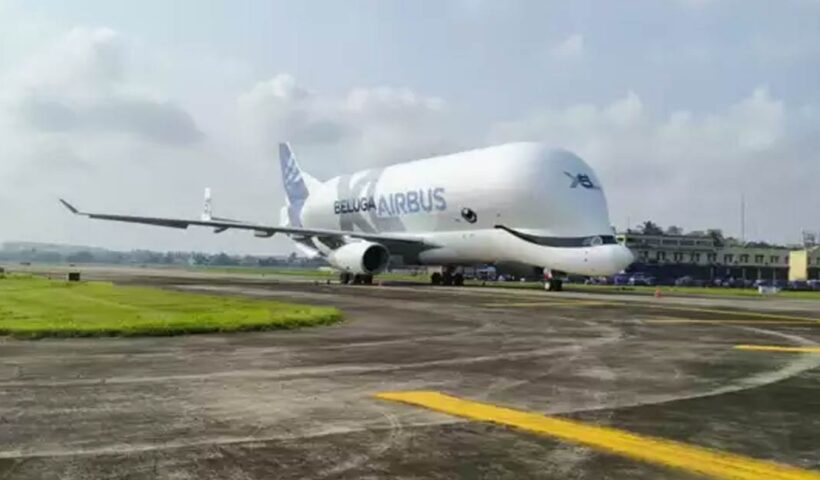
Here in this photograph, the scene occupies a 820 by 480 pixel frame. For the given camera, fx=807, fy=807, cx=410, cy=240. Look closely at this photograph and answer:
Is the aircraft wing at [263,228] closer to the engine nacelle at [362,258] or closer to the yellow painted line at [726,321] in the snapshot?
the engine nacelle at [362,258]

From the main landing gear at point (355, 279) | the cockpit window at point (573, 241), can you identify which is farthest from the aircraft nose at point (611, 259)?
the main landing gear at point (355, 279)

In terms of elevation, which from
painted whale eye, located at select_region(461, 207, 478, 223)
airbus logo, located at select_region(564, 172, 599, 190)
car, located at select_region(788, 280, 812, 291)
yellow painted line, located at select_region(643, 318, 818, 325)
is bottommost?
yellow painted line, located at select_region(643, 318, 818, 325)

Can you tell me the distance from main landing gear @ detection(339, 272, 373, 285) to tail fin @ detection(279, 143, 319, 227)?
74.1 ft

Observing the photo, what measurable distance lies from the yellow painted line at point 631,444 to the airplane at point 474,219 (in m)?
36.5

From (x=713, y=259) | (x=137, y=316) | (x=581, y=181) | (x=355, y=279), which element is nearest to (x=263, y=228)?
(x=355, y=279)

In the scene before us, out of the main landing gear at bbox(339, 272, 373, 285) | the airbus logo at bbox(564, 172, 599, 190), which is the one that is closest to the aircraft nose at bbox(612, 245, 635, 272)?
the airbus logo at bbox(564, 172, 599, 190)

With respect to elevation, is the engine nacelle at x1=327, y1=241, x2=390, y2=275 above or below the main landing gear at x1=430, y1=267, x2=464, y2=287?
above

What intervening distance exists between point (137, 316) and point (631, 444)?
1542cm

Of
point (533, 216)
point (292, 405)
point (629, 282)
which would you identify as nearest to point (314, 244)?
point (533, 216)

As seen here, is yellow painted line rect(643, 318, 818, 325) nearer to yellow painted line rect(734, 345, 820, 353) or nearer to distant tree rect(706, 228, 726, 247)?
yellow painted line rect(734, 345, 820, 353)

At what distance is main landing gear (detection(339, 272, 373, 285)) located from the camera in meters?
55.4

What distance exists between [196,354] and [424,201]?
4332cm

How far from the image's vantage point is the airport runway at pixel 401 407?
20.1 ft

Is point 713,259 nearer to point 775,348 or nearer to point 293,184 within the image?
point 293,184
